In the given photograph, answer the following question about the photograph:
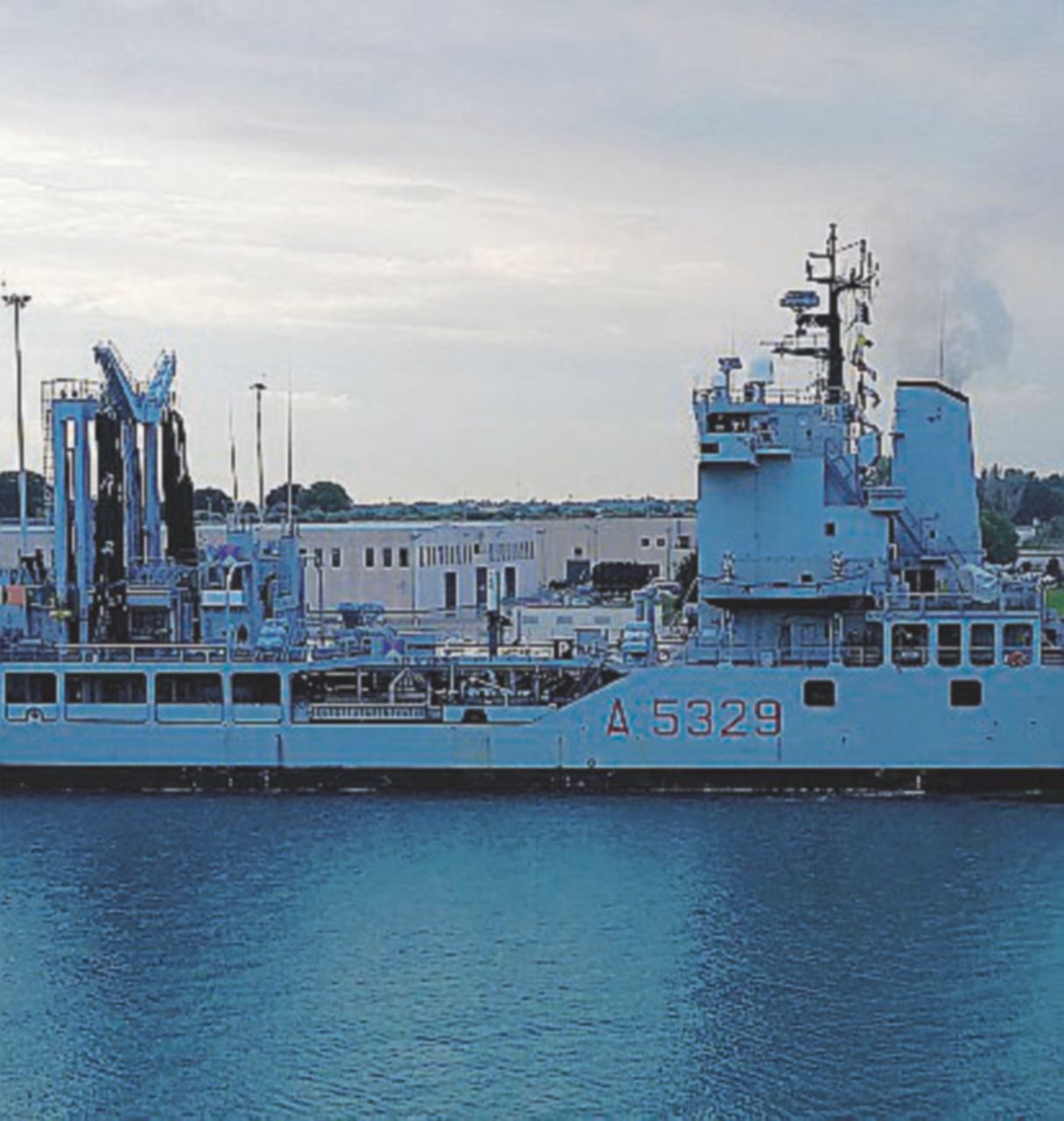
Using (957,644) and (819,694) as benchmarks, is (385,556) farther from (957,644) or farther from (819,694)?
(957,644)

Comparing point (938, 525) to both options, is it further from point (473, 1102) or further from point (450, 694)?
point (473, 1102)

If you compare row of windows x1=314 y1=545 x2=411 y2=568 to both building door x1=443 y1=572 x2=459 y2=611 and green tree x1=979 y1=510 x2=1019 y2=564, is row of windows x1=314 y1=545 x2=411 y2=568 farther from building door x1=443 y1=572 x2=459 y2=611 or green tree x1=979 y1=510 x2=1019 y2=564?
green tree x1=979 y1=510 x2=1019 y2=564

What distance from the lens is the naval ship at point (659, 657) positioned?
3247 cm

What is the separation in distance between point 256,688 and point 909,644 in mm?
12412

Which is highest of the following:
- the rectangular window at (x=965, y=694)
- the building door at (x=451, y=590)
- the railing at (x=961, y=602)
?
the building door at (x=451, y=590)

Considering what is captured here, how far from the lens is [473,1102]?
64.3 ft

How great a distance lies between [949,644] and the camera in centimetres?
3291

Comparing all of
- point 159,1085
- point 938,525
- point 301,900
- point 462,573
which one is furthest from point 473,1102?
point 462,573

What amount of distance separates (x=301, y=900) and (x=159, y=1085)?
6550 mm

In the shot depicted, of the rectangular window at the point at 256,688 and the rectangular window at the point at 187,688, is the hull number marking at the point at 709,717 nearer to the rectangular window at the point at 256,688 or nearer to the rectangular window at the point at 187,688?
the rectangular window at the point at 256,688

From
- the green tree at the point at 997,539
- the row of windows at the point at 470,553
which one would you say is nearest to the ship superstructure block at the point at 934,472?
the row of windows at the point at 470,553

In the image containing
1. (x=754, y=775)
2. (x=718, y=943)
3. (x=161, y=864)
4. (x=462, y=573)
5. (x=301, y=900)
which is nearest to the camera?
(x=718, y=943)

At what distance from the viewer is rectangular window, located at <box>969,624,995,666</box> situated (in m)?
32.6

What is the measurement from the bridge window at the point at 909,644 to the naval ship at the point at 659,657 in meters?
0.06
